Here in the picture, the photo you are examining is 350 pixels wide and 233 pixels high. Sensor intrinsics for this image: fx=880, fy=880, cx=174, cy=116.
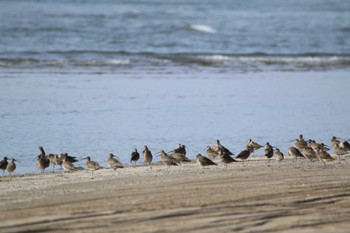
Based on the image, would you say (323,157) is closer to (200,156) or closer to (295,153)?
(295,153)

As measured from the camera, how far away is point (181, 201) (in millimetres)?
9062

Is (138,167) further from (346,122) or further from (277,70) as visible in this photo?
(277,70)

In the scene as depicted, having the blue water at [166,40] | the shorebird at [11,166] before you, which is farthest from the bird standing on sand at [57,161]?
the blue water at [166,40]

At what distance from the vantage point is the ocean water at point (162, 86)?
15.8 m

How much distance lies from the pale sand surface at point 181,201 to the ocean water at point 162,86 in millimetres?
2509

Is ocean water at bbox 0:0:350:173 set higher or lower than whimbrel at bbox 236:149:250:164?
higher

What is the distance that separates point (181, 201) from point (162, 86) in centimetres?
1423

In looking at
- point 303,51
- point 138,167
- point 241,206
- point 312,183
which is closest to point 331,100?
point 138,167

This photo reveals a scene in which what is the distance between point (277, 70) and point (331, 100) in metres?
8.33

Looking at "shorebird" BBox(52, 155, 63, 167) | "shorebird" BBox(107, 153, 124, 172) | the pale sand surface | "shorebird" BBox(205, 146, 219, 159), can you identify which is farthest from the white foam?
the pale sand surface

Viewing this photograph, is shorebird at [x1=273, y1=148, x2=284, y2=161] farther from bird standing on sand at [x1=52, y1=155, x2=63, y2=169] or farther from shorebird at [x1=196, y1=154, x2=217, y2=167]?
bird standing on sand at [x1=52, y1=155, x2=63, y2=169]

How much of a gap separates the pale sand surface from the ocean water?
2.51 meters

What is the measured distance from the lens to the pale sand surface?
26.7 ft

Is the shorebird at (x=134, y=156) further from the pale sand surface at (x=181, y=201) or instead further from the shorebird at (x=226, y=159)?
the shorebird at (x=226, y=159)
